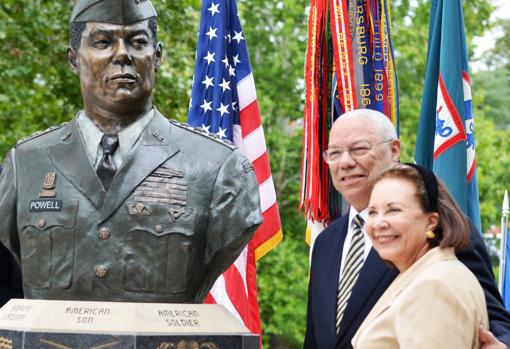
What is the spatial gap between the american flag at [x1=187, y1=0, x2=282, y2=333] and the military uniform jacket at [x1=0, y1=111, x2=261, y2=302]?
9.41ft

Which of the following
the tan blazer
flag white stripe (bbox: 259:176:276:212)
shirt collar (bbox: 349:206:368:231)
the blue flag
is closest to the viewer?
the tan blazer

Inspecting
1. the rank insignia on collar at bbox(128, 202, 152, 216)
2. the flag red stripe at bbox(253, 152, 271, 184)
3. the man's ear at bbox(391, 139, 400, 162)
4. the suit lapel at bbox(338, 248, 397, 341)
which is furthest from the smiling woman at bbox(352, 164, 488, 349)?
the flag red stripe at bbox(253, 152, 271, 184)

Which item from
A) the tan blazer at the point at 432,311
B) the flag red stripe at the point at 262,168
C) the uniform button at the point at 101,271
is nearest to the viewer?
the tan blazer at the point at 432,311

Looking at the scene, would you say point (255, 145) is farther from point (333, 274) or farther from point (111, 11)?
point (111, 11)

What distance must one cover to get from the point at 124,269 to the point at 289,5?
49.4 feet

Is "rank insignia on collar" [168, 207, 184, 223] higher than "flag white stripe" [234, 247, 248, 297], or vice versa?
"rank insignia on collar" [168, 207, 184, 223]

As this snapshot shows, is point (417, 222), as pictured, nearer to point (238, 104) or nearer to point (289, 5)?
point (238, 104)

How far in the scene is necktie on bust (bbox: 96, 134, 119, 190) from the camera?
4359 millimetres

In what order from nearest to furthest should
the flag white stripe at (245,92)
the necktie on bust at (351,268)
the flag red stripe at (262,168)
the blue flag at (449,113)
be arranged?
the necktie on bust at (351,268) → the blue flag at (449,113) → the flag red stripe at (262,168) → the flag white stripe at (245,92)

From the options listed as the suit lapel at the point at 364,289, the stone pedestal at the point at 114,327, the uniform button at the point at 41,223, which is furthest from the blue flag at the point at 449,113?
the uniform button at the point at 41,223

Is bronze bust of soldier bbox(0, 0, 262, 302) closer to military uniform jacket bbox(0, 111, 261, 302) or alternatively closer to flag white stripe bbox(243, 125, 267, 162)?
military uniform jacket bbox(0, 111, 261, 302)

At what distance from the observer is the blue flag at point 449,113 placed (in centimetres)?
712

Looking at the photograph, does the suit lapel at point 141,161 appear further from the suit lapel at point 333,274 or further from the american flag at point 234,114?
the american flag at point 234,114

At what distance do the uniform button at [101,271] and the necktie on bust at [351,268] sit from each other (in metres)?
1.13
